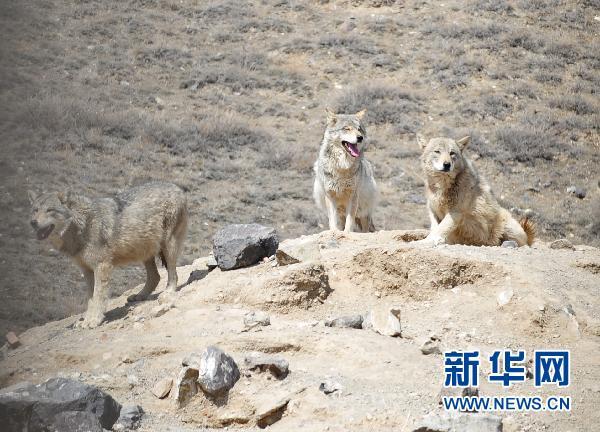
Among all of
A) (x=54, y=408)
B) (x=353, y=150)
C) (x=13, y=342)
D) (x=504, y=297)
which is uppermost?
(x=353, y=150)

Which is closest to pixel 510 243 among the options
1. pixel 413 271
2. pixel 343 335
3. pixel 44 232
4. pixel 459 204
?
pixel 459 204

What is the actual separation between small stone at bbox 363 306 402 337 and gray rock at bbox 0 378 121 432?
2792 mm

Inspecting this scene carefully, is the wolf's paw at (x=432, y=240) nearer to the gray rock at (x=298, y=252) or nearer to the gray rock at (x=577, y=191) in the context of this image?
the gray rock at (x=298, y=252)

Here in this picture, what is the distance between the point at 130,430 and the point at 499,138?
21326mm

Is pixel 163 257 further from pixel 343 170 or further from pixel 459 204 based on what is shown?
pixel 459 204

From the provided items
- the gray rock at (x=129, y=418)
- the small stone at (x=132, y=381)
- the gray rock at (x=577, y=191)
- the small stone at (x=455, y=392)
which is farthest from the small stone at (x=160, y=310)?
the gray rock at (x=577, y=191)

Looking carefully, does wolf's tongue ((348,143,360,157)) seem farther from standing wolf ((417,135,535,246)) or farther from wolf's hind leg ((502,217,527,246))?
wolf's hind leg ((502,217,527,246))

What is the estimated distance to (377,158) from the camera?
23625 millimetres

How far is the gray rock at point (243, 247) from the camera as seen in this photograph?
950cm

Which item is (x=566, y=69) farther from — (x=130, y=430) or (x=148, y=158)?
(x=130, y=430)

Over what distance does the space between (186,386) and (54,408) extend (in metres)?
1.12

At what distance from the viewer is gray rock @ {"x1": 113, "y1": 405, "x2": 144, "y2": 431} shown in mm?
5838

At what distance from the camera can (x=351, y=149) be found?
38.3ft

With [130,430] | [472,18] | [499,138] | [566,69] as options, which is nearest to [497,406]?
[130,430]
